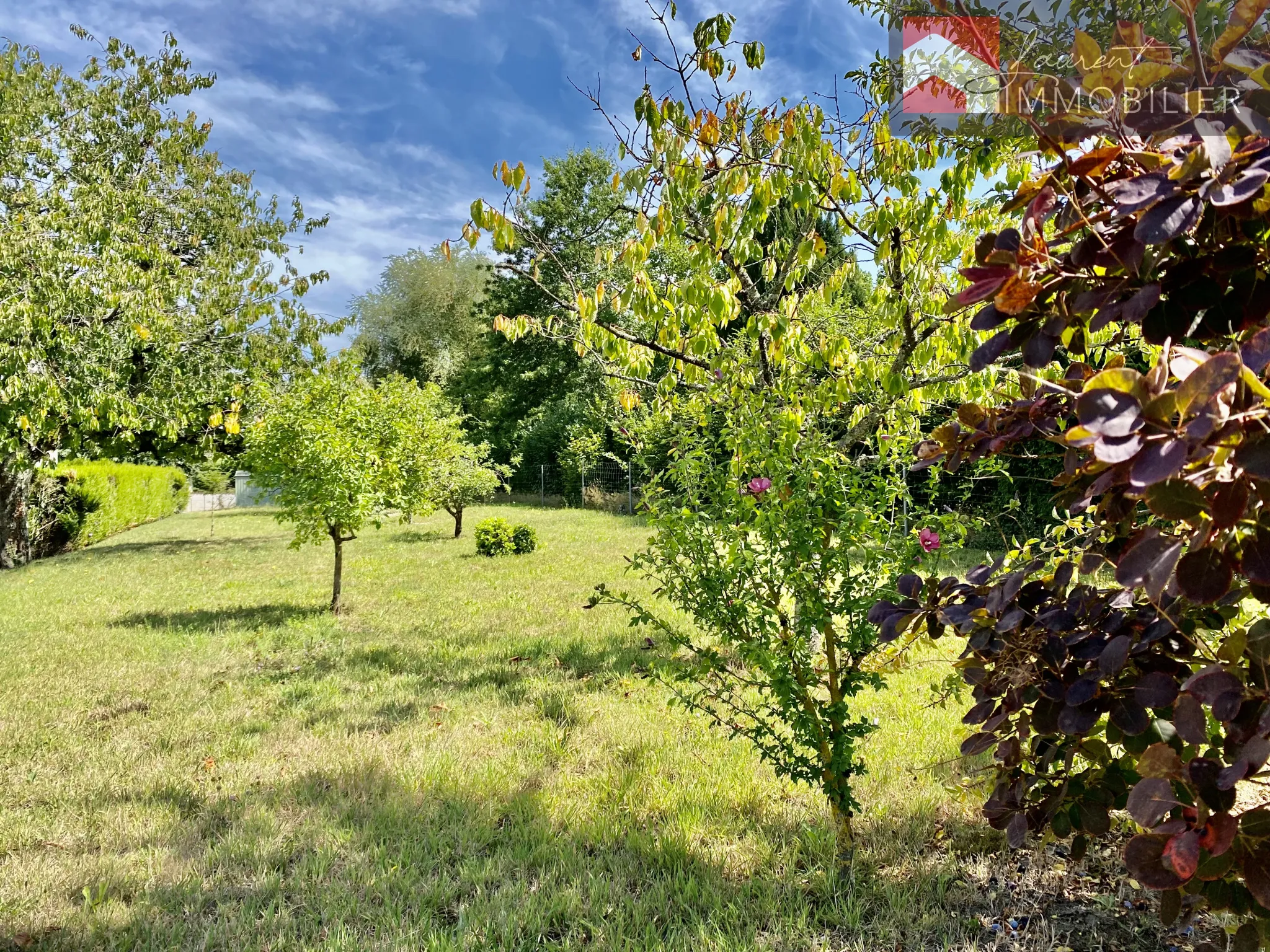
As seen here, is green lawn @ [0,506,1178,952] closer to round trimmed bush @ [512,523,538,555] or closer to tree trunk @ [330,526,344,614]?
tree trunk @ [330,526,344,614]

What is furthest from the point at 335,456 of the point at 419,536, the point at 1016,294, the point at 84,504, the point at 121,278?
the point at 84,504

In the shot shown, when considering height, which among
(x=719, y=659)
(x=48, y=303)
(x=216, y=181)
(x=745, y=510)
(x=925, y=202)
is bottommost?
(x=719, y=659)

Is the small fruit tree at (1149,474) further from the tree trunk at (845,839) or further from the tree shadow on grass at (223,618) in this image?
the tree shadow on grass at (223,618)

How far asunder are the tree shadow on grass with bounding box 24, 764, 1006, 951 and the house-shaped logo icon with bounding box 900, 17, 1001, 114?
9.44ft

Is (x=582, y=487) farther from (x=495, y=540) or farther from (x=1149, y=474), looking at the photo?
(x=1149, y=474)

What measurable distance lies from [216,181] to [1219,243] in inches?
656

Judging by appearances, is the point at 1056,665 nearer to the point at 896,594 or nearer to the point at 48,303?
the point at 896,594

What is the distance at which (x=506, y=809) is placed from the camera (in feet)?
10.1

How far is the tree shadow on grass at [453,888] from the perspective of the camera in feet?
7.18

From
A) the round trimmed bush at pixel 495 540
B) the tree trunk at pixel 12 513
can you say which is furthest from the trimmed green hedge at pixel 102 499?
the round trimmed bush at pixel 495 540

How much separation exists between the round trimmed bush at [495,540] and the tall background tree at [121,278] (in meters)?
4.38

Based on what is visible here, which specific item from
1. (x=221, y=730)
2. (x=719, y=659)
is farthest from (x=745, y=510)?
(x=221, y=730)

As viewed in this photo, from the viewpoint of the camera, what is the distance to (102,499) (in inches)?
613

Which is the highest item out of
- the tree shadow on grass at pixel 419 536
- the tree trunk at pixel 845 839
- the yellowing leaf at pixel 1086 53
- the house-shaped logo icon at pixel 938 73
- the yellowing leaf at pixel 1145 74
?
the house-shaped logo icon at pixel 938 73
